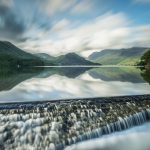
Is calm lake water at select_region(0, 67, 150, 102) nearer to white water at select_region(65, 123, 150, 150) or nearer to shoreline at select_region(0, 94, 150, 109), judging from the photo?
shoreline at select_region(0, 94, 150, 109)

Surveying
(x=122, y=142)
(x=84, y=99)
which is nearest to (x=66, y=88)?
(x=84, y=99)

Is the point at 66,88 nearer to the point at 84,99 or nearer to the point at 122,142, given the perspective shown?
the point at 84,99

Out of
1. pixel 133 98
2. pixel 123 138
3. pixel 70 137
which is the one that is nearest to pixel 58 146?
pixel 70 137

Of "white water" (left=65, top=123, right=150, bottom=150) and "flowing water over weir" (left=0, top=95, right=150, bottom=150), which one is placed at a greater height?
"flowing water over weir" (left=0, top=95, right=150, bottom=150)

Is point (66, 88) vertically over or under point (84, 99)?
over

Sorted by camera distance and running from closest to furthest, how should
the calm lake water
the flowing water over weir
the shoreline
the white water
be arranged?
1. the white water
2. the flowing water over weir
3. the shoreline
4. the calm lake water

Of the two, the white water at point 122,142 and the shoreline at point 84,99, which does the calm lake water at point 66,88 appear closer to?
the shoreline at point 84,99

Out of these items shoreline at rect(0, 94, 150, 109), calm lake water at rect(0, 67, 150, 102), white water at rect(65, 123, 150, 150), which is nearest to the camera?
white water at rect(65, 123, 150, 150)

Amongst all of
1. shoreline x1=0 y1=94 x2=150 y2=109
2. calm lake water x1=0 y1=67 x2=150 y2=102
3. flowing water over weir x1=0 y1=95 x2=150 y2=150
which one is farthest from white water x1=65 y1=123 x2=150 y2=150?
calm lake water x1=0 y1=67 x2=150 y2=102

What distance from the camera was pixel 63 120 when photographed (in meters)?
24.3

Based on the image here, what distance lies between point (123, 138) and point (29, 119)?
7.94 metres

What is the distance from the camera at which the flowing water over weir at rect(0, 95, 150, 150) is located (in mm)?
21875

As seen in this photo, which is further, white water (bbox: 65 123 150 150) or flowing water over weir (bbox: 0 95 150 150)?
flowing water over weir (bbox: 0 95 150 150)

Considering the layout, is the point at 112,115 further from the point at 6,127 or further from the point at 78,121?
the point at 6,127
